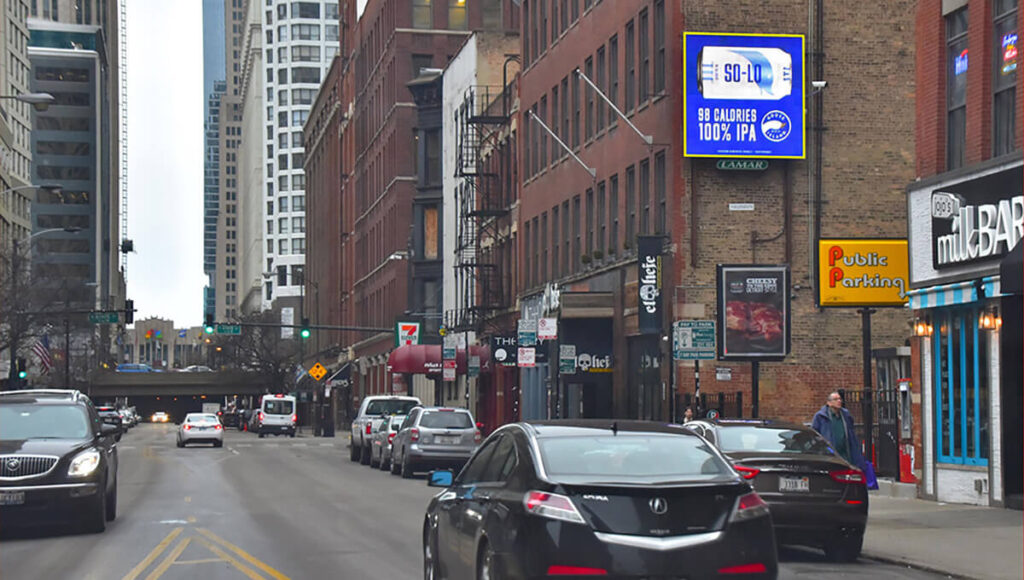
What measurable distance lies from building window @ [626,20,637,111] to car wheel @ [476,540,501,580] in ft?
103

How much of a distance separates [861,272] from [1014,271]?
9.99 m

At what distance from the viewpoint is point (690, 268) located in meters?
36.5

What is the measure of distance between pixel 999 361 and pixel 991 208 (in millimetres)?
2285

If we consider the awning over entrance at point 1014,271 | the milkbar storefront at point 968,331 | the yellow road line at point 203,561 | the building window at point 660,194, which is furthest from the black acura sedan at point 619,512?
the building window at point 660,194

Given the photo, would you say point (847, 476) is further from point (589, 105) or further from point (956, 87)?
point (589, 105)

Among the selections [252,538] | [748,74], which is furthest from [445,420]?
[252,538]

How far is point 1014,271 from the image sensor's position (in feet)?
61.0

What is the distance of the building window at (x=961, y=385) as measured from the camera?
22.6m

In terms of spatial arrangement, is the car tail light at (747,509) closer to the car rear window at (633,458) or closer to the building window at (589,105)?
the car rear window at (633,458)

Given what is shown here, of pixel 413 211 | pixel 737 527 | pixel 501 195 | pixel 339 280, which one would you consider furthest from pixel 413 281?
pixel 737 527

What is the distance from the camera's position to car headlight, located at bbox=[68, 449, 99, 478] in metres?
19.1

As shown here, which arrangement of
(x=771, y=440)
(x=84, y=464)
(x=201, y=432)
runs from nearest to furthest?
(x=771, y=440)
(x=84, y=464)
(x=201, y=432)

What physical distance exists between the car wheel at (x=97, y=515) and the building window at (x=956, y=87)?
14.1 m

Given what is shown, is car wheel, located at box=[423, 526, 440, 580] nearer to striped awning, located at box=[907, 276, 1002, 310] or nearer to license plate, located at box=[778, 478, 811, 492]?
license plate, located at box=[778, 478, 811, 492]
